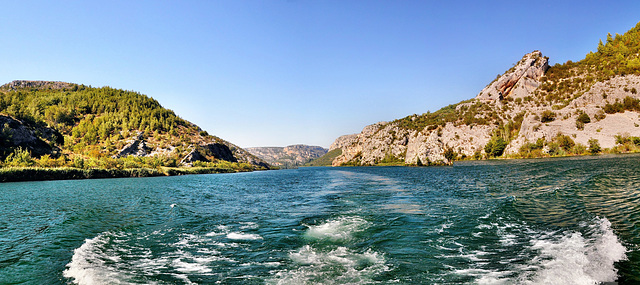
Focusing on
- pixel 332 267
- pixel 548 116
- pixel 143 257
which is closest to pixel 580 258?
pixel 332 267

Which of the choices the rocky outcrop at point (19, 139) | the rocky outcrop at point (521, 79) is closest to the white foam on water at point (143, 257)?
the rocky outcrop at point (19, 139)

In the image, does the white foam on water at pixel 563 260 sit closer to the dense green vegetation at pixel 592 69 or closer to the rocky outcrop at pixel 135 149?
the dense green vegetation at pixel 592 69

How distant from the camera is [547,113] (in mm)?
86438

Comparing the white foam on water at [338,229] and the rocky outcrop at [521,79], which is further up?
the rocky outcrop at [521,79]

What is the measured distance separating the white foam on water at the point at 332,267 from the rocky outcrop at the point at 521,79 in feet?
503

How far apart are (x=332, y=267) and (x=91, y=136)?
188m

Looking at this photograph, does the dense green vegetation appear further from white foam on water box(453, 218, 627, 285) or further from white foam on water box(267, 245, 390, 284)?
white foam on water box(267, 245, 390, 284)

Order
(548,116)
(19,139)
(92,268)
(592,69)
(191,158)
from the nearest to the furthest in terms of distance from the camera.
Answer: (92,268), (19,139), (548,116), (592,69), (191,158)

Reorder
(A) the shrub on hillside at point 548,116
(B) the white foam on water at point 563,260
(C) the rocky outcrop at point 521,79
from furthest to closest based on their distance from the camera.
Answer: (C) the rocky outcrop at point 521,79 < (A) the shrub on hillside at point 548,116 < (B) the white foam on water at point 563,260

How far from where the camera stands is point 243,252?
1113 centimetres

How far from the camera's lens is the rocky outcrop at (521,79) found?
127 metres

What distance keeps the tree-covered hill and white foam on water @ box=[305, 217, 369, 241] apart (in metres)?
95.8

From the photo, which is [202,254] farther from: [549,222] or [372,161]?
[372,161]

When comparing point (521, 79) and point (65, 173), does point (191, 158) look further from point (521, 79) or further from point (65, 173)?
point (521, 79)
